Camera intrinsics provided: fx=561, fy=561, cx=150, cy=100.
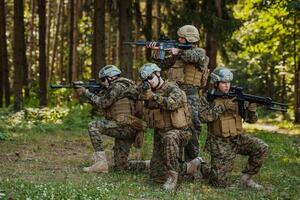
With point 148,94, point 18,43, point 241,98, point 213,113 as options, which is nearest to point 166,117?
point 148,94

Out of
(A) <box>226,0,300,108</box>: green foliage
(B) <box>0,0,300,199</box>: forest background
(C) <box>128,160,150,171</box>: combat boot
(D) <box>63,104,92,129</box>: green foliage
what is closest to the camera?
(B) <box>0,0,300,199</box>: forest background

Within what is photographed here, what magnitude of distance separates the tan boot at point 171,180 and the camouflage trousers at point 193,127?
43.2 inches

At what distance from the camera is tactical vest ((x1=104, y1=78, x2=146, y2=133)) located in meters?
9.91

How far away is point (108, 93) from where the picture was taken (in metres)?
9.92

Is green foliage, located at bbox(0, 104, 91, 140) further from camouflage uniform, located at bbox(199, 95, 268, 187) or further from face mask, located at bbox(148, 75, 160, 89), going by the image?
camouflage uniform, located at bbox(199, 95, 268, 187)

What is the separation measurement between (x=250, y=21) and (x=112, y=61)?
17240 mm

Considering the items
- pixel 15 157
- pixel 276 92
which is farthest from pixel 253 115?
pixel 276 92

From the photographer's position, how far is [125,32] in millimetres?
17750

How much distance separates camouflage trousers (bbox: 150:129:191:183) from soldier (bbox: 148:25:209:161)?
722mm

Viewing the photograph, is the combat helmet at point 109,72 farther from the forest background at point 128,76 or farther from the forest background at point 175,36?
the forest background at point 175,36

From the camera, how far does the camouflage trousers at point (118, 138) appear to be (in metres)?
9.95

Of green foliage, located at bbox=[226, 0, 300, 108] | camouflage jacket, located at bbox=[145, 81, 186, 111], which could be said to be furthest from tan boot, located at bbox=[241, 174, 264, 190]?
green foliage, located at bbox=[226, 0, 300, 108]

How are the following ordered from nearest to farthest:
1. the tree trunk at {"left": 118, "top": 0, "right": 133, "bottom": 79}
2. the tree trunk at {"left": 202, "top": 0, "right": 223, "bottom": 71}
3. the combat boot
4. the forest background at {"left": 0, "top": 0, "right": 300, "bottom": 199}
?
the forest background at {"left": 0, "top": 0, "right": 300, "bottom": 199}
the combat boot
the tree trunk at {"left": 118, "top": 0, "right": 133, "bottom": 79}
the tree trunk at {"left": 202, "top": 0, "right": 223, "bottom": 71}

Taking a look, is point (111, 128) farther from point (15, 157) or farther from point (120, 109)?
point (15, 157)
